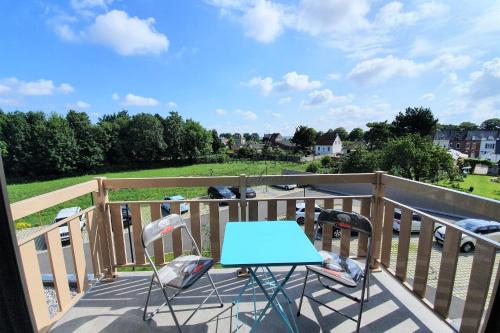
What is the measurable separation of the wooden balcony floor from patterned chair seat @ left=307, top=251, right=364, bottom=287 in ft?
1.30

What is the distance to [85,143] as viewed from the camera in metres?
32.0

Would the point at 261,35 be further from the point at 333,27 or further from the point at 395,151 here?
the point at 395,151

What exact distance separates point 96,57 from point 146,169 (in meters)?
28.6

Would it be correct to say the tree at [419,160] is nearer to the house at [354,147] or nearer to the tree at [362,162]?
the tree at [362,162]

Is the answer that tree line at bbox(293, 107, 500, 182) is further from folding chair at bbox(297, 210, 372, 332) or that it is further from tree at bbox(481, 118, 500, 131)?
tree at bbox(481, 118, 500, 131)

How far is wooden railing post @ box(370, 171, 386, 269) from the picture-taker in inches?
93.1

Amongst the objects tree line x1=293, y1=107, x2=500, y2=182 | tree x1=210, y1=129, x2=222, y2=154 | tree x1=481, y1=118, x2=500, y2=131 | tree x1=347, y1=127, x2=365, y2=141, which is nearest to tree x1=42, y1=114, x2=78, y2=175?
tree x1=210, y1=129, x2=222, y2=154

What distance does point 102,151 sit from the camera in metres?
33.4

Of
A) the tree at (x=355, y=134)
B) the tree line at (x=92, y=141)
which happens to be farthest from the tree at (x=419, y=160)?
the tree at (x=355, y=134)

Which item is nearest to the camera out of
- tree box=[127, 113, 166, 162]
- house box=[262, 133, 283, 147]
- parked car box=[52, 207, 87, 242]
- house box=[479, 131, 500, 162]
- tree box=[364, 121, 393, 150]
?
parked car box=[52, 207, 87, 242]

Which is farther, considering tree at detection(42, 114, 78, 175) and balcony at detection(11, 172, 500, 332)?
tree at detection(42, 114, 78, 175)

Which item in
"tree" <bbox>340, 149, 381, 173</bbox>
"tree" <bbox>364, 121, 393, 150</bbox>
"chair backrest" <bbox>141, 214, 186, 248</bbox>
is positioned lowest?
"tree" <bbox>340, 149, 381, 173</bbox>

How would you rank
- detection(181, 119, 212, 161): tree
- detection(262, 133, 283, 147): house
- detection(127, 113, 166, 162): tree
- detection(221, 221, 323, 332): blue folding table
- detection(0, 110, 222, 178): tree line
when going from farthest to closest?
1. detection(262, 133, 283, 147): house
2. detection(181, 119, 212, 161): tree
3. detection(127, 113, 166, 162): tree
4. detection(0, 110, 222, 178): tree line
5. detection(221, 221, 323, 332): blue folding table

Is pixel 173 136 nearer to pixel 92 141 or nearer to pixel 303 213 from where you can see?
pixel 92 141
